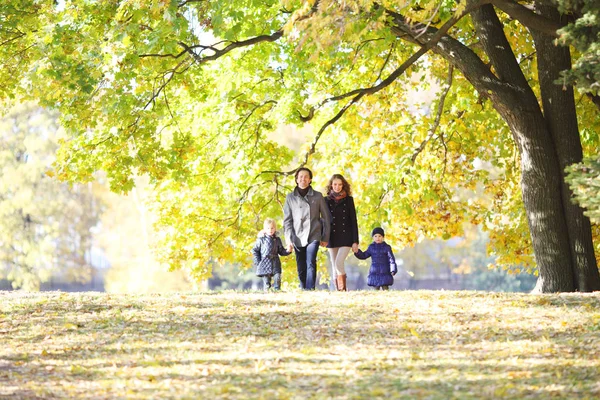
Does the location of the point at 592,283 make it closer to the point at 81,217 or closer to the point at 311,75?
the point at 311,75

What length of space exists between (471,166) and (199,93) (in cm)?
640

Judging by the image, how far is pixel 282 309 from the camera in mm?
10352

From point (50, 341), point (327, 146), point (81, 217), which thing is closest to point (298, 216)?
point (50, 341)

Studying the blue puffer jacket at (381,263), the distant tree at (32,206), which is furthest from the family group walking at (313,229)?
the distant tree at (32,206)

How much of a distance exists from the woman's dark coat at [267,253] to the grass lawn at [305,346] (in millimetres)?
1701

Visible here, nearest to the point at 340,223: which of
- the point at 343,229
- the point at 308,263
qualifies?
the point at 343,229

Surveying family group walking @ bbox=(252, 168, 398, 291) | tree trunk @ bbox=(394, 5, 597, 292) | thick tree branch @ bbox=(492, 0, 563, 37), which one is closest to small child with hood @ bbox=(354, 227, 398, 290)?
family group walking @ bbox=(252, 168, 398, 291)

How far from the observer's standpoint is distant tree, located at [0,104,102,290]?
3984 cm

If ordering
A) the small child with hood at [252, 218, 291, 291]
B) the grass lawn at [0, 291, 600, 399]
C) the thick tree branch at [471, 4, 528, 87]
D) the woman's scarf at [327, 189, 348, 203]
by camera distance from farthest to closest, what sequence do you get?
1. the small child with hood at [252, 218, 291, 291]
2. the thick tree branch at [471, 4, 528, 87]
3. the woman's scarf at [327, 189, 348, 203]
4. the grass lawn at [0, 291, 600, 399]

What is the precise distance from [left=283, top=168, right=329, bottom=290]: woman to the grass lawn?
823mm

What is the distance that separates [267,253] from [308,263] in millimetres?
1165

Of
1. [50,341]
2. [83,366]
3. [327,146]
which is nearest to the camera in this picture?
[83,366]

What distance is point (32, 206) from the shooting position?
Result: 4006 centimetres

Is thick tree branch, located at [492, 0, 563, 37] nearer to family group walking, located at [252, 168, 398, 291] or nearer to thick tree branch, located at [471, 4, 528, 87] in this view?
thick tree branch, located at [471, 4, 528, 87]
